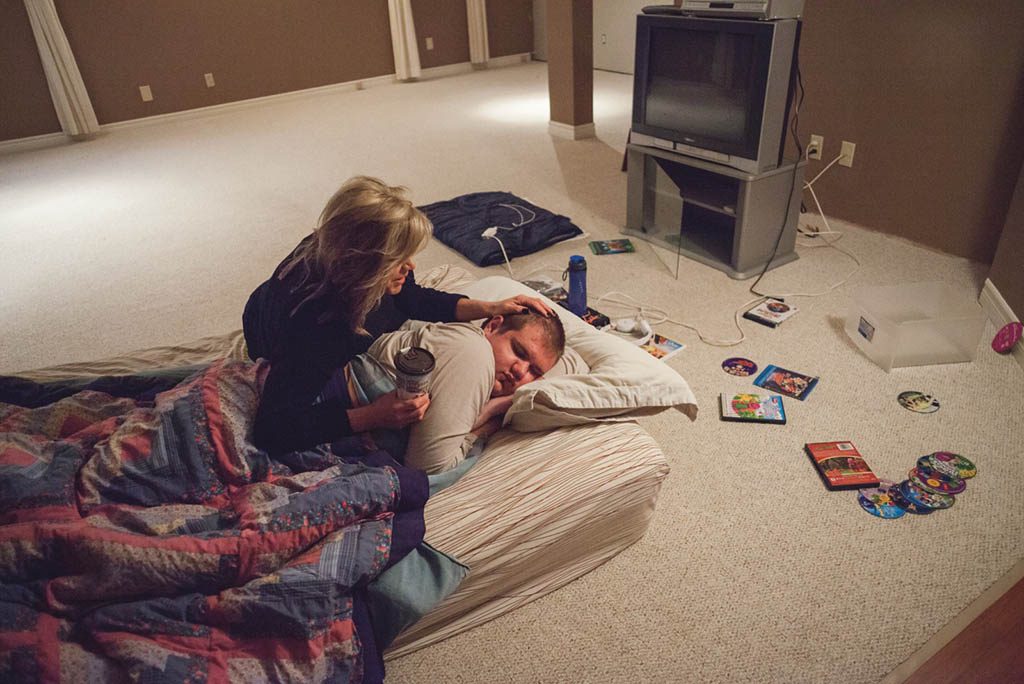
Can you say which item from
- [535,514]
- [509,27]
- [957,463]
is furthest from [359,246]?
[509,27]

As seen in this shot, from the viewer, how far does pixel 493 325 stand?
1794 millimetres

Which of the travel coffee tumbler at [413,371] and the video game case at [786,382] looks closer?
the travel coffee tumbler at [413,371]

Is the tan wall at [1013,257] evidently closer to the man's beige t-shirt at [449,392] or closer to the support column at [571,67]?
the man's beige t-shirt at [449,392]

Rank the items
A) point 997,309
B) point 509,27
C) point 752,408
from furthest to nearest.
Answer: point 509,27 < point 997,309 < point 752,408

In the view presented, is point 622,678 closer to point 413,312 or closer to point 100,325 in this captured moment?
point 413,312

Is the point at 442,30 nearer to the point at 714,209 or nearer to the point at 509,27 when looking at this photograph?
the point at 509,27

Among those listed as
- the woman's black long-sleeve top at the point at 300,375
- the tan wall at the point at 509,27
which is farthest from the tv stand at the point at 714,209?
the tan wall at the point at 509,27

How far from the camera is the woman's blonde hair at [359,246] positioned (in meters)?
1.38

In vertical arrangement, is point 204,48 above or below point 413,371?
above

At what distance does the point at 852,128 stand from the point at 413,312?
245cm

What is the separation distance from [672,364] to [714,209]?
92 cm

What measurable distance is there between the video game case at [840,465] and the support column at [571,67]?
11.6ft

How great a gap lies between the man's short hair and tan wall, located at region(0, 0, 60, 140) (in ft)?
18.6

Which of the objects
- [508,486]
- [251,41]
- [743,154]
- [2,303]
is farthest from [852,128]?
[251,41]
